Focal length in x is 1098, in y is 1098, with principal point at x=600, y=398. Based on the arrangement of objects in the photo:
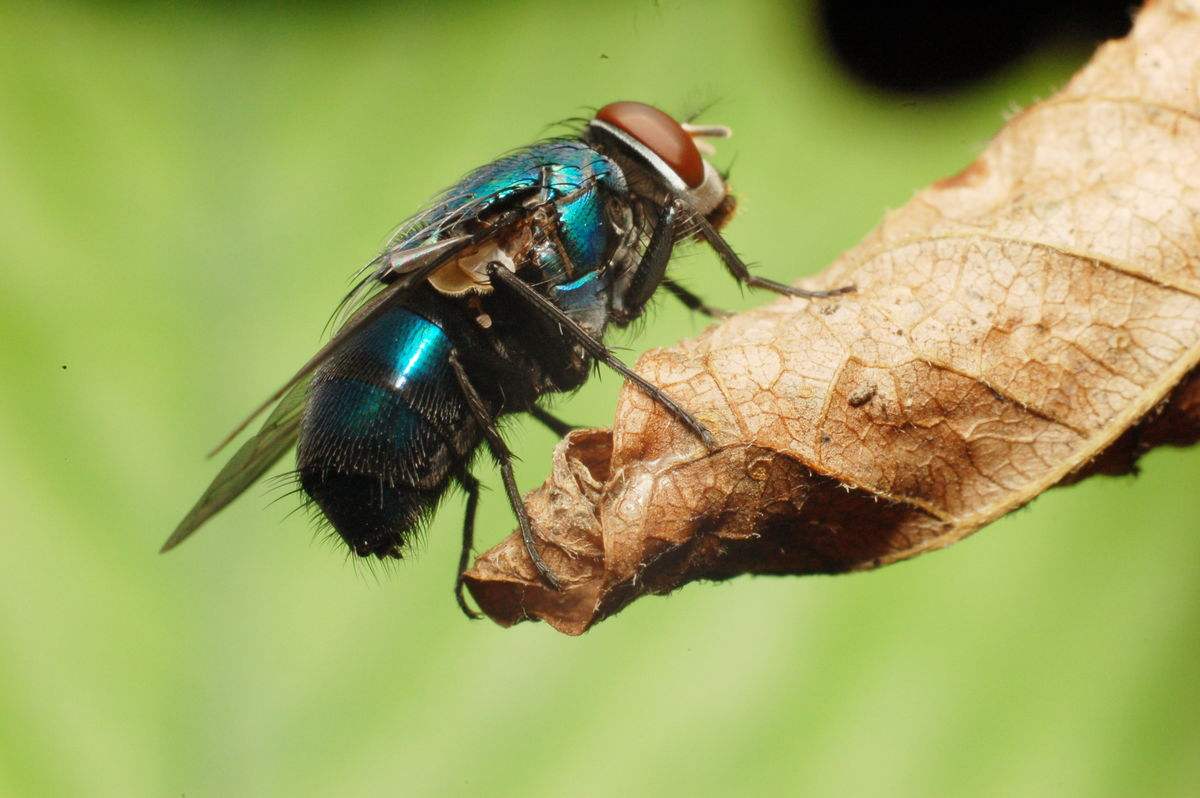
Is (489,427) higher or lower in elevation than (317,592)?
higher

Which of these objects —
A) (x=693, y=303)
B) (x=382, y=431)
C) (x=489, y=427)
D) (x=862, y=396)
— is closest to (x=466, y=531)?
(x=489, y=427)

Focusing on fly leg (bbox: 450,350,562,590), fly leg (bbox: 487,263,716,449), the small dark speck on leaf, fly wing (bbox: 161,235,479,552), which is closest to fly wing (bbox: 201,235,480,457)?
fly wing (bbox: 161,235,479,552)

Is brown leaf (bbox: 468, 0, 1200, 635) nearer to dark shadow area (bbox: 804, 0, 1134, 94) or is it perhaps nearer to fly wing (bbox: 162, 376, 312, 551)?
fly wing (bbox: 162, 376, 312, 551)

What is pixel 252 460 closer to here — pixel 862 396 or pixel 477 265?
pixel 477 265

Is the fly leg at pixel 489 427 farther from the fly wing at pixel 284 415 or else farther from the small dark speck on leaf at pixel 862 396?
the small dark speck on leaf at pixel 862 396

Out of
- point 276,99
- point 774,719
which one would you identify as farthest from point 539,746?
point 276,99
